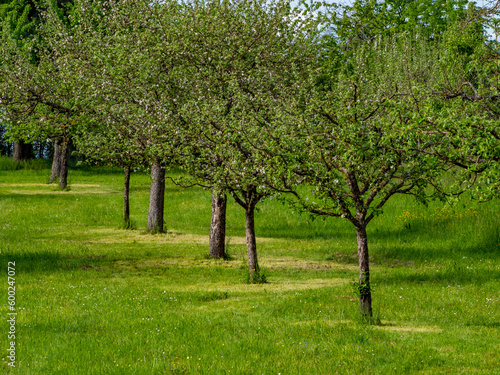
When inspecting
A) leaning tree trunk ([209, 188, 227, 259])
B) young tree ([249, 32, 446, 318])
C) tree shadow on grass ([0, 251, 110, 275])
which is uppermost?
young tree ([249, 32, 446, 318])

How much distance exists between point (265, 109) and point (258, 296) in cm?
580

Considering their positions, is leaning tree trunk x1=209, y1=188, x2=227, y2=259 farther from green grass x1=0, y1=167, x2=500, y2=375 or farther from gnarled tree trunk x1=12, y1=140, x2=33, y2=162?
gnarled tree trunk x1=12, y1=140, x2=33, y2=162

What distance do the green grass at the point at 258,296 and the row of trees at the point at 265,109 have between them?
1901 millimetres

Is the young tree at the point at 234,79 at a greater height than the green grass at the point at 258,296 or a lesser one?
greater

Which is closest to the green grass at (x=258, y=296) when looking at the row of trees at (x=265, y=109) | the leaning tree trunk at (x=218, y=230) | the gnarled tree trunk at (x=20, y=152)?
the leaning tree trunk at (x=218, y=230)

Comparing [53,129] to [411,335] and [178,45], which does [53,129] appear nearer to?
[178,45]

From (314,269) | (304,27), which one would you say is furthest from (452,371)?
(304,27)

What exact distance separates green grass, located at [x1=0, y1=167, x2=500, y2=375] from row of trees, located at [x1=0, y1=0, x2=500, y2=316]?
6.24ft

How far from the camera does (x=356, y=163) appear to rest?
12070 mm

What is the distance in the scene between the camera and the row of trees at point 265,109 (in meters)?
11.9

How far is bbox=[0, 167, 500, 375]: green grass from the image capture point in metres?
9.95

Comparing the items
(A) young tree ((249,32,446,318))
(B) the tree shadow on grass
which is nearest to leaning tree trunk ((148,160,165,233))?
(B) the tree shadow on grass

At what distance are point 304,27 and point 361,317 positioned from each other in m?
14.4

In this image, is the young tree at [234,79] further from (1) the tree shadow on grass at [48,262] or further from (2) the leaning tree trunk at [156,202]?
(2) the leaning tree trunk at [156,202]
